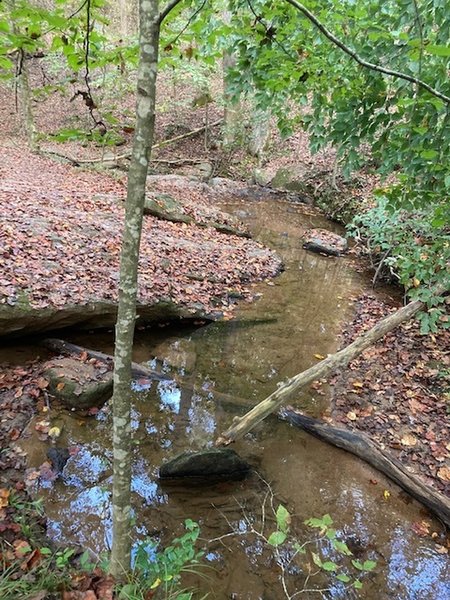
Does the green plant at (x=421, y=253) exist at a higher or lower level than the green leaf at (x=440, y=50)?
lower

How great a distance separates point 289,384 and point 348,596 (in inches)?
86.5

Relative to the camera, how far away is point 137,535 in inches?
148

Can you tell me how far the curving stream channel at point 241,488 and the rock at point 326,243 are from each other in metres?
5.36

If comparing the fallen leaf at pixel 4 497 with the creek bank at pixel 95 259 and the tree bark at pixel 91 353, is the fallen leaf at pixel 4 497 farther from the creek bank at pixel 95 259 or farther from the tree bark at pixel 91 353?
the creek bank at pixel 95 259

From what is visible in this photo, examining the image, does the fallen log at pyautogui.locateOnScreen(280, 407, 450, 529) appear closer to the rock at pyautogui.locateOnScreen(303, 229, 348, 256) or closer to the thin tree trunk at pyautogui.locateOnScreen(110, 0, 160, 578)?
the thin tree trunk at pyautogui.locateOnScreen(110, 0, 160, 578)

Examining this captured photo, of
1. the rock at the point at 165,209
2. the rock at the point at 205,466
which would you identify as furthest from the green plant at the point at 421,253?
the rock at the point at 165,209

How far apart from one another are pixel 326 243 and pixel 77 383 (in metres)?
9.18

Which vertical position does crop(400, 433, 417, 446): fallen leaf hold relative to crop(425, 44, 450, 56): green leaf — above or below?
below

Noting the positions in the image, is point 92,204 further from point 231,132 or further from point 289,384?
point 231,132

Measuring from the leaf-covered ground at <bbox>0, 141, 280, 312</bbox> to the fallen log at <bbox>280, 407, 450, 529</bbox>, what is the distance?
11.0 feet

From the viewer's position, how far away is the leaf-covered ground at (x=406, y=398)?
478 centimetres

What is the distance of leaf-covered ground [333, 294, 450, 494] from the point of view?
4781 millimetres

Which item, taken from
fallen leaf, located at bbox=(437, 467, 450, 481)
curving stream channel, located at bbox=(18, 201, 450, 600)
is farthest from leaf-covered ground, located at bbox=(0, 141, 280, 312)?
fallen leaf, located at bbox=(437, 467, 450, 481)

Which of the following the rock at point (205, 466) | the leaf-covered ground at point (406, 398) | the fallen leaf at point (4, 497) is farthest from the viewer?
the leaf-covered ground at point (406, 398)
